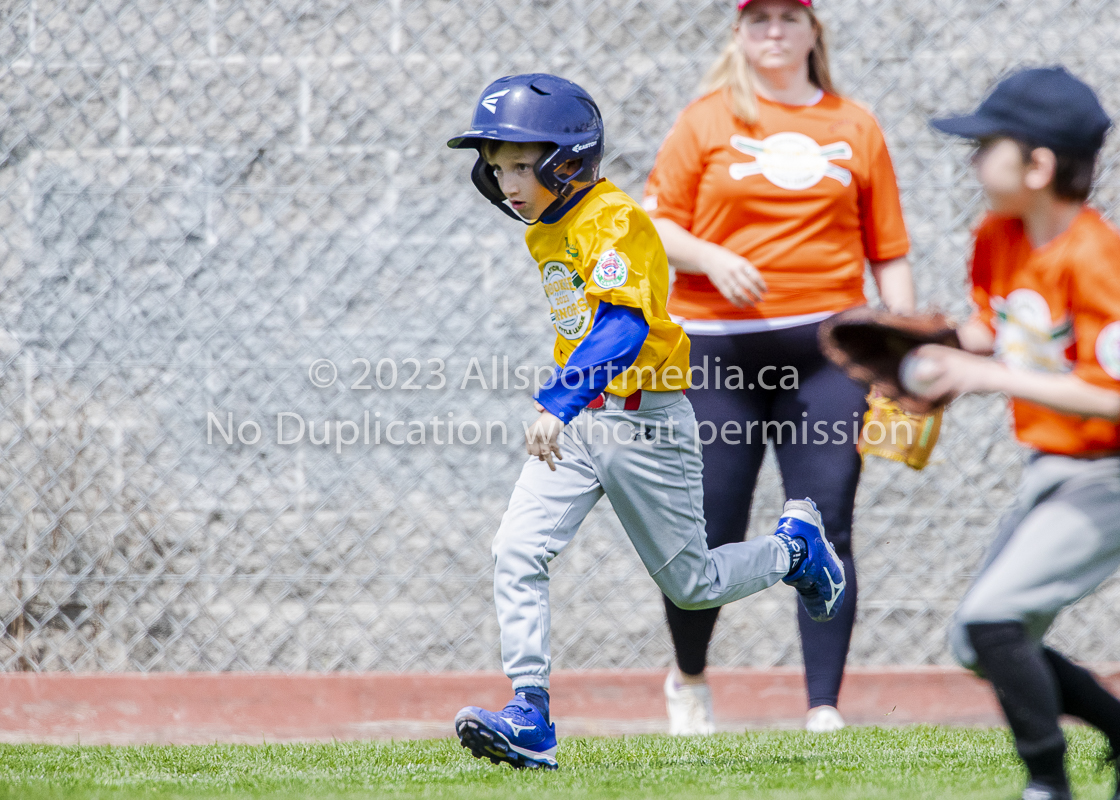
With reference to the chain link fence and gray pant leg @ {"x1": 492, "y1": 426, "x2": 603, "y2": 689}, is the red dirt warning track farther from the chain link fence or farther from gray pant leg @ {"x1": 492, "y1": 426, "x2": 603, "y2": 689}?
gray pant leg @ {"x1": 492, "y1": 426, "x2": 603, "y2": 689}

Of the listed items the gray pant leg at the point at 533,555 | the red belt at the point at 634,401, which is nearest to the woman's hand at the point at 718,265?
the red belt at the point at 634,401

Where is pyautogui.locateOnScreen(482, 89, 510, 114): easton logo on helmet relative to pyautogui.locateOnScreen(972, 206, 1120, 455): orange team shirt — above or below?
above

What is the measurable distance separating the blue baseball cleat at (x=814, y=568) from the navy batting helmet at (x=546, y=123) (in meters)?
0.92

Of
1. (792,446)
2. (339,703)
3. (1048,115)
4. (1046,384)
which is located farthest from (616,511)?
(339,703)

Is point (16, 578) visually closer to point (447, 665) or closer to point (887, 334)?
point (447, 665)

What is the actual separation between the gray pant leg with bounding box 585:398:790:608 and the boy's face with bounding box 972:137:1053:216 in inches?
33.0

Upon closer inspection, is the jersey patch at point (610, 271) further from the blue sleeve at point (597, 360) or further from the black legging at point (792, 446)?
the black legging at point (792, 446)

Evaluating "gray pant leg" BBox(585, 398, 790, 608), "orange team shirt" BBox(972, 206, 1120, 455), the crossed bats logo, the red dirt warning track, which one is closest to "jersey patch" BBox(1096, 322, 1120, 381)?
"orange team shirt" BBox(972, 206, 1120, 455)

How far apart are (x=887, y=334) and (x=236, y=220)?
3069mm

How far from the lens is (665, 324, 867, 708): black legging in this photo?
282cm

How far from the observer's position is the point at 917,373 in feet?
5.96

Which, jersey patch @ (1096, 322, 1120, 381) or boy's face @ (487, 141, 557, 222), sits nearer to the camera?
jersey patch @ (1096, 322, 1120, 381)

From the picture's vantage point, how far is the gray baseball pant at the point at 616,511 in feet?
7.86

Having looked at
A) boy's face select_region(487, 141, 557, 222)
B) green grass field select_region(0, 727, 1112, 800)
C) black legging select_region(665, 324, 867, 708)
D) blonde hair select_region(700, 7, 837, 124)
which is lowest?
green grass field select_region(0, 727, 1112, 800)
